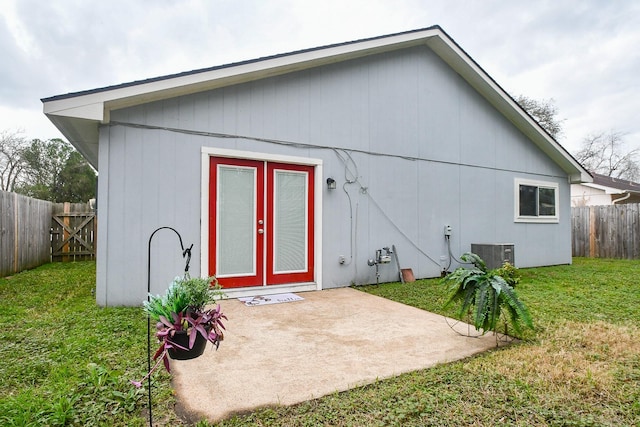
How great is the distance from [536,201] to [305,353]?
27.3ft

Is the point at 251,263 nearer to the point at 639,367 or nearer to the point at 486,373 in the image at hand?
the point at 486,373

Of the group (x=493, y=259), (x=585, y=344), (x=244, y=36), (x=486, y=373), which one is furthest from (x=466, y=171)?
(x=244, y=36)


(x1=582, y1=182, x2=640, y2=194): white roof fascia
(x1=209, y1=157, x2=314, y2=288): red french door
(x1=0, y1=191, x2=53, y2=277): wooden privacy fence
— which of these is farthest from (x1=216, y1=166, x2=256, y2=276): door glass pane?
(x1=582, y1=182, x2=640, y2=194): white roof fascia

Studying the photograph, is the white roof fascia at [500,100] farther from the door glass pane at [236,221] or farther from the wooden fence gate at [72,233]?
the wooden fence gate at [72,233]

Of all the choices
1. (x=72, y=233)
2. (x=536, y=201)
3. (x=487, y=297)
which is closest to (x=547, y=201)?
(x=536, y=201)

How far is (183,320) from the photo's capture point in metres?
1.83

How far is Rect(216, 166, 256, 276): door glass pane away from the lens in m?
5.06


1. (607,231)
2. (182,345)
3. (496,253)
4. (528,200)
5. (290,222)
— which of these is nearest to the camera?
(182,345)

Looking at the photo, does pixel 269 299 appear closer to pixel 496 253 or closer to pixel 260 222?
pixel 260 222

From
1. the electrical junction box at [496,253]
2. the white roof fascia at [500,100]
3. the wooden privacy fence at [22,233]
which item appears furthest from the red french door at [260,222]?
the wooden privacy fence at [22,233]

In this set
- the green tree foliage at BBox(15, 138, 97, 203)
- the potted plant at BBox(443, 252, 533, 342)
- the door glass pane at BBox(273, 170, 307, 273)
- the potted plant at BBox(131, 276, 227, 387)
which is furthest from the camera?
the green tree foliage at BBox(15, 138, 97, 203)

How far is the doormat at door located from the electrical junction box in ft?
14.4

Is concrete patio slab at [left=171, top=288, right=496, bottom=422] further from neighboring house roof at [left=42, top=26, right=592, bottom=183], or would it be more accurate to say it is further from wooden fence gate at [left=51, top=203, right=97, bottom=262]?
wooden fence gate at [left=51, top=203, right=97, bottom=262]

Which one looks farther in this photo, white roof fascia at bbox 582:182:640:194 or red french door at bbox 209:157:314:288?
white roof fascia at bbox 582:182:640:194
